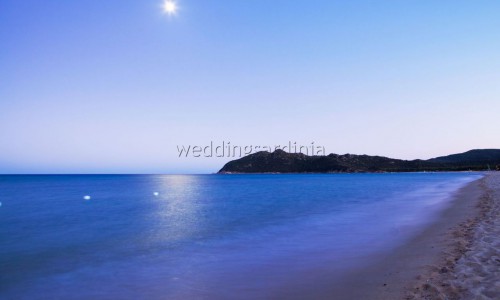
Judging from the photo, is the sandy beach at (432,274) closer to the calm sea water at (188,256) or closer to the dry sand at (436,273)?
the dry sand at (436,273)

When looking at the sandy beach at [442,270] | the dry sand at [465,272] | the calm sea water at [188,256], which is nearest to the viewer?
the dry sand at [465,272]

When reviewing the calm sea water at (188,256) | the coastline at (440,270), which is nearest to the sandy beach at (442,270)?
the coastline at (440,270)

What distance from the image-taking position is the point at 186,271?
10734 millimetres

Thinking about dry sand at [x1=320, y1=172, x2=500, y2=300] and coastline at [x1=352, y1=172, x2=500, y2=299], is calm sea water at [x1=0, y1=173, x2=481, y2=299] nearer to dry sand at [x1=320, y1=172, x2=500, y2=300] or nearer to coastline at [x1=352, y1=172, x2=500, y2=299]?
dry sand at [x1=320, y1=172, x2=500, y2=300]

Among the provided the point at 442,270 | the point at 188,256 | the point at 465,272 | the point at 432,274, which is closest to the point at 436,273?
the point at 432,274

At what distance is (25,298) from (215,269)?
16.5 feet

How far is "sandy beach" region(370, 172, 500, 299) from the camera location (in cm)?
707

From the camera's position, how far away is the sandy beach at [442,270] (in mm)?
7070

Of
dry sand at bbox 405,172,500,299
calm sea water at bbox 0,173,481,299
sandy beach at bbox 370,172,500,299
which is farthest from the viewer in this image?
calm sea water at bbox 0,173,481,299

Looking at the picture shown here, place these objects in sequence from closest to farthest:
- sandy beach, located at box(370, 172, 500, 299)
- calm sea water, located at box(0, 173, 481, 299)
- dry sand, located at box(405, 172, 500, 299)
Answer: dry sand, located at box(405, 172, 500, 299)
sandy beach, located at box(370, 172, 500, 299)
calm sea water, located at box(0, 173, 481, 299)

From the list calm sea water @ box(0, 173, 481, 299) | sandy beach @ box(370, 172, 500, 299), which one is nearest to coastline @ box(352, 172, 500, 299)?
sandy beach @ box(370, 172, 500, 299)

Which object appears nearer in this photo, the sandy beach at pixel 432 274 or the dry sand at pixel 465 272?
the dry sand at pixel 465 272

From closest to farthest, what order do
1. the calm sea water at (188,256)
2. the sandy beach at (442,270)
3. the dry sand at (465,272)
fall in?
the dry sand at (465,272)
the sandy beach at (442,270)
the calm sea water at (188,256)

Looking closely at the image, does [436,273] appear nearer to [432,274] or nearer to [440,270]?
[432,274]
